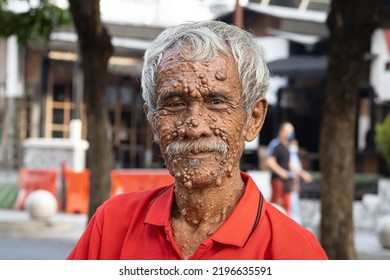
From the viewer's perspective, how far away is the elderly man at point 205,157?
2047 millimetres

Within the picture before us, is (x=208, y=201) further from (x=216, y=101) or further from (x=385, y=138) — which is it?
(x=385, y=138)

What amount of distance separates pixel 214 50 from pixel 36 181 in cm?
1655

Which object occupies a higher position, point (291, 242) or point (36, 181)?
point (291, 242)

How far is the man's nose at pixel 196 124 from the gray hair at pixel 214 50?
110 mm

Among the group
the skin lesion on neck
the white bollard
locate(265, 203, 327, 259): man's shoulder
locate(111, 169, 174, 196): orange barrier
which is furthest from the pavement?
locate(265, 203, 327, 259): man's shoulder

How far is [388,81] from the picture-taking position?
930 inches

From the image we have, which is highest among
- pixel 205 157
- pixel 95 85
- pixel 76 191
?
pixel 205 157

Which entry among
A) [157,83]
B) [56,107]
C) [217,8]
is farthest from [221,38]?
[217,8]

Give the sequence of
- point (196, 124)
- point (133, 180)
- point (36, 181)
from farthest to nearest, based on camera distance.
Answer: point (36, 181) → point (133, 180) → point (196, 124)

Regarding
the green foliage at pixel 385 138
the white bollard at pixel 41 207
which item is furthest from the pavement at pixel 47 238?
the green foliage at pixel 385 138

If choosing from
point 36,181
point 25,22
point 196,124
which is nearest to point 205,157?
point 196,124

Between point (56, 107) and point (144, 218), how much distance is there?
29.1 metres

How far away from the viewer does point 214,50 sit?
2057mm
